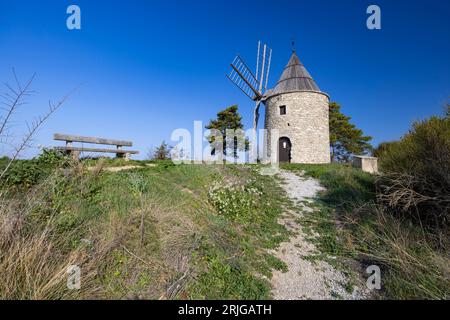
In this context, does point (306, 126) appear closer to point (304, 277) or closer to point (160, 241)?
point (304, 277)

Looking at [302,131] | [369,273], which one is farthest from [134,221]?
[302,131]

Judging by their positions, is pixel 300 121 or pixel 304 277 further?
pixel 300 121

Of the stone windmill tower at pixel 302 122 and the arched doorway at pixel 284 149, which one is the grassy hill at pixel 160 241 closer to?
the stone windmill tower at pixel 302 122

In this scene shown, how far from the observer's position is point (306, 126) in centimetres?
1398

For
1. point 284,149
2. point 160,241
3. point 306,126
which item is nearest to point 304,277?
point 160,241

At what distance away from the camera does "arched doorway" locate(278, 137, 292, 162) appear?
14433 mm

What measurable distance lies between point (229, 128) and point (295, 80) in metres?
10.7

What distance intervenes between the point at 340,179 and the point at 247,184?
4192mm

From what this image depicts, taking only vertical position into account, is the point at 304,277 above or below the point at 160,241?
below

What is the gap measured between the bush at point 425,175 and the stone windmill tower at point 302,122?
8.97 metres

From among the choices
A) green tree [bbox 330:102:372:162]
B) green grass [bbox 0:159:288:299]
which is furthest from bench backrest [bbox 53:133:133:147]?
green tree [bbox 330:102:372:162]

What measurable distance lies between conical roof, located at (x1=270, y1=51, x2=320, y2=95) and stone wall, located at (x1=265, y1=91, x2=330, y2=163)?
0.69 metres

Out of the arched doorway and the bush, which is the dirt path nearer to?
the bush

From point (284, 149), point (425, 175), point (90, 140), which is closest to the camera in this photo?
point (425, 175)
